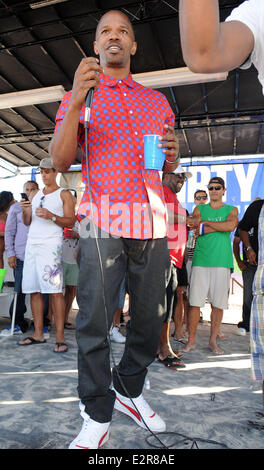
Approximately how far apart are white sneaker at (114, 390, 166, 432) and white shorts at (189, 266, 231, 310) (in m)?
1.76

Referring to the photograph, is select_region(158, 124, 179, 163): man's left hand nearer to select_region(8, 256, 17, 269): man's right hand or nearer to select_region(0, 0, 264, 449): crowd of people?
select_region(0, 0, 264, 449): crowd of people

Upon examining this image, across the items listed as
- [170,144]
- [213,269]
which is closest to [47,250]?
[213,269]

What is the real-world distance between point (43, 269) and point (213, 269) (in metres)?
1.69

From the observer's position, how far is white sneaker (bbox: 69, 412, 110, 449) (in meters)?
1.24

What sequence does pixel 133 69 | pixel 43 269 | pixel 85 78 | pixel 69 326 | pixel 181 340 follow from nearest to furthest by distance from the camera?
pixel 85 78, pixel 43 269, pixel 181 340, pixel 69 326, pixel 133 69

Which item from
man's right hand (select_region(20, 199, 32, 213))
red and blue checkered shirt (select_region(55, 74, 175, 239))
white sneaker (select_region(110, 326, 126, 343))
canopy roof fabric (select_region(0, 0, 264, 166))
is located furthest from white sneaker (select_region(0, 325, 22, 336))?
canopy roof fabric (select_region(0, 0, 264, 166))

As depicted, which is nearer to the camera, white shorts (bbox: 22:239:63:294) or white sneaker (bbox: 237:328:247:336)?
white shorts (bbox: 22:239:63:294)

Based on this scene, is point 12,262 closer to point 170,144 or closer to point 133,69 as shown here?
point 170,144

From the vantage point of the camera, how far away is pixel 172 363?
251 cm

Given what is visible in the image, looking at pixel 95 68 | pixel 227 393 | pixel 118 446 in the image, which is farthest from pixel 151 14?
pixel 118 446

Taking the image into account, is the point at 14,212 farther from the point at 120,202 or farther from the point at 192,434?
the point at 192,434

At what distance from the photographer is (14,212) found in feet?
12.2
